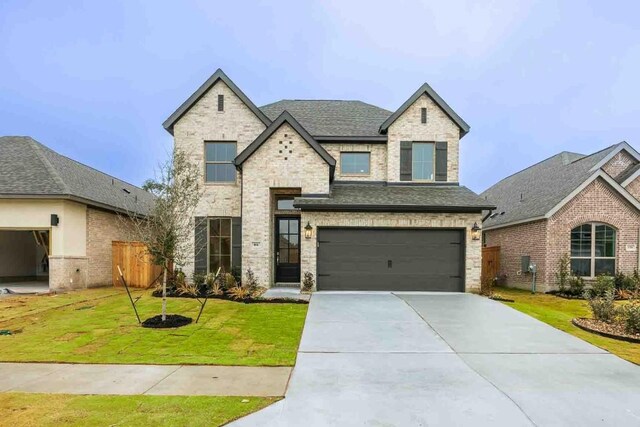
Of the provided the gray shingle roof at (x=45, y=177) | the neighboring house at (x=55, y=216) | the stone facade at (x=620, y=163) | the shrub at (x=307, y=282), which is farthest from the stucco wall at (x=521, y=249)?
the neighboring house at (x=55, y=216)

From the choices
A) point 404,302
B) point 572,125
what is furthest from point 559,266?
point 572,125

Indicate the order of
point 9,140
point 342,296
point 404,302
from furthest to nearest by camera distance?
point 9,140 < point 342,296 < point 404,302

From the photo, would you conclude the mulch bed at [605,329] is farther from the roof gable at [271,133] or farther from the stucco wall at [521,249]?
the roof gable at [271,133]

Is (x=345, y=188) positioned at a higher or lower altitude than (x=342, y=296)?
higher

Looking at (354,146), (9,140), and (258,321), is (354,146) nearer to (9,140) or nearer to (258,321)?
(258,321)

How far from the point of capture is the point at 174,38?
43344 millimetres

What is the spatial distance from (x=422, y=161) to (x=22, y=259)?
20071mm

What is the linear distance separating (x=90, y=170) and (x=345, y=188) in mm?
14112

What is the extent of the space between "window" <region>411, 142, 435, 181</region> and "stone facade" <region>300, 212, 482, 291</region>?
8.66ft

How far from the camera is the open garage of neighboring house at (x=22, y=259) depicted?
17.8 metres

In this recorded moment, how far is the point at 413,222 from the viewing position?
13.5 metres

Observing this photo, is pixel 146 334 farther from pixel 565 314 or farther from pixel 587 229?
pixel 587 229

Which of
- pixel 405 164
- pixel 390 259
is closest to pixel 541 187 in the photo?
pixel 405 164

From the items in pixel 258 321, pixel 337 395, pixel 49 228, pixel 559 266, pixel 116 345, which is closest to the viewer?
pixel 337 395
